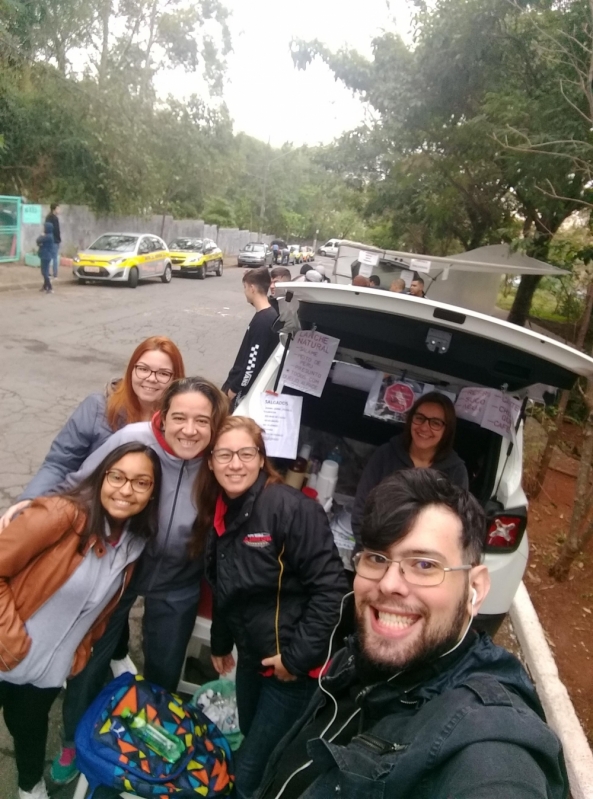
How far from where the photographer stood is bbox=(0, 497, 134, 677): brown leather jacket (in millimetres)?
1938

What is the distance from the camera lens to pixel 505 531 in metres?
2.82

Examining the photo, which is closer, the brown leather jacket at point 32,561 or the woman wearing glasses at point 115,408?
the brown leather jacket at point 32,561

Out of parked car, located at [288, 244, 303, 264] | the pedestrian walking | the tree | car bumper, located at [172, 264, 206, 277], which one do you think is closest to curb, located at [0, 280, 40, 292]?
the pedestrian walking

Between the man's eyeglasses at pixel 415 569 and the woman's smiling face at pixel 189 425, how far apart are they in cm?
107

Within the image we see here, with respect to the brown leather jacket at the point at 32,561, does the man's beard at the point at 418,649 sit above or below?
above

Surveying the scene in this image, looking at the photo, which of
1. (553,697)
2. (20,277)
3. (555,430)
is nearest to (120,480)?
(553,697)

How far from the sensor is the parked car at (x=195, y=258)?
23109mm

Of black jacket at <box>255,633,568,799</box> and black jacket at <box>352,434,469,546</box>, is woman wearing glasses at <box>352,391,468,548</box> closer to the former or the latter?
black jacket at <box>352,434,469,546</box>

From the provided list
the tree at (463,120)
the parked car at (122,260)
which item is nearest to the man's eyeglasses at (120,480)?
the tree at (463,120)

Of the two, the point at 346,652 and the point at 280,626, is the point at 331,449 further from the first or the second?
the point at 346,652

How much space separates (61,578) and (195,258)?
73.1 feet

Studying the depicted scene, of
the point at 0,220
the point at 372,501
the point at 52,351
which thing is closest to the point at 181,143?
the point at 0,220

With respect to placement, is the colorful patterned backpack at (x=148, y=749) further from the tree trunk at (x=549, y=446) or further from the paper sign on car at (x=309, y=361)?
the tree trunk at (x=549, y=446)

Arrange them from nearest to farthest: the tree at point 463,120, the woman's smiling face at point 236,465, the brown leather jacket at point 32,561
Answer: the brown leather jacket at point 32,561
the woman's smiling face at point 236,465
the tree at point 463,120
